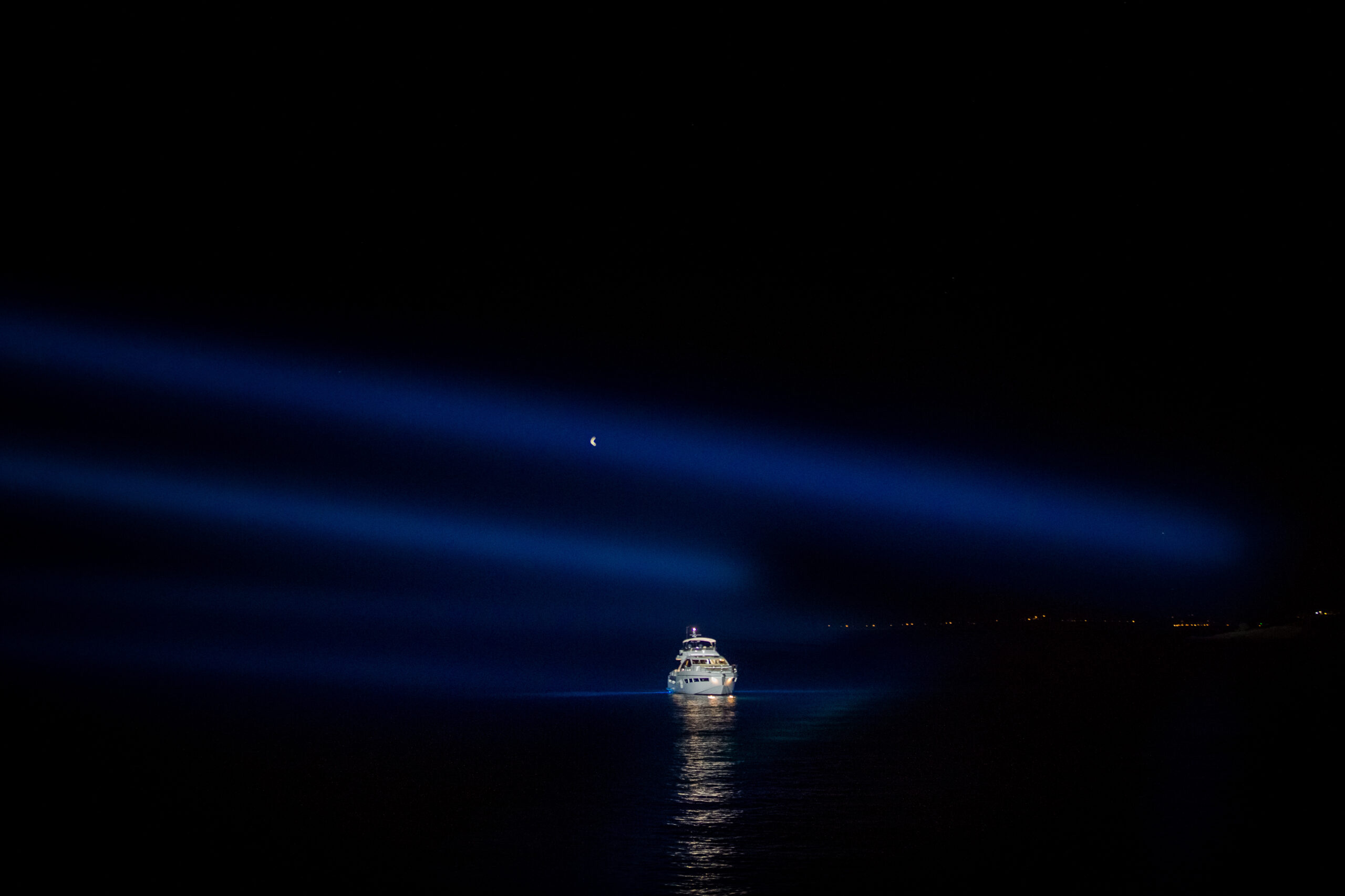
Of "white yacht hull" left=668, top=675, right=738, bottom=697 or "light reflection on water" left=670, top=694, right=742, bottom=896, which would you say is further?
"white yacht hull" left=668, top=675, right=738, bottom=697

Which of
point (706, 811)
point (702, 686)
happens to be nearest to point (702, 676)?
point (702, 686)

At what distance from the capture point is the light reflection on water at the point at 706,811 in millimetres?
19328

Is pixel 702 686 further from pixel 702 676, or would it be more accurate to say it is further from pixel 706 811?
pixel 706 811

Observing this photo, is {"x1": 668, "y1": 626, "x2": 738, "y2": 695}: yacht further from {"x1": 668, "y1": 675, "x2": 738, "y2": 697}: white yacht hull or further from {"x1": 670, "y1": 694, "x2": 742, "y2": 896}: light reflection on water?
{"x1": 670, "y1": 694, "x2": 742, "y2": 896}: light reflection on water

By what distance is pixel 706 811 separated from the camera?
26578 mm

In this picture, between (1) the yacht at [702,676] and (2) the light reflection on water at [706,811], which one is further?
(1) the yacht at [702,676]

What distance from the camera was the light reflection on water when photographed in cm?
1933

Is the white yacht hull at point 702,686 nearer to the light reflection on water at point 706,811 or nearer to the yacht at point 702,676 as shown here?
the yacht at point 702,676

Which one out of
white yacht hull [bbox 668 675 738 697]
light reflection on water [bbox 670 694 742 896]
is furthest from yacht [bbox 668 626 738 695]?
light reflection on water [bbox 670 694 742 896]

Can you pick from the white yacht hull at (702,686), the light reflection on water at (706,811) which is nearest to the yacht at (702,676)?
the white yacht hull at (702,686)

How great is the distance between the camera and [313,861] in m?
20.9

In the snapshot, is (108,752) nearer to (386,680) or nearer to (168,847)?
(168,847)

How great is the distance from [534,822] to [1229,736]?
31487 millimetres

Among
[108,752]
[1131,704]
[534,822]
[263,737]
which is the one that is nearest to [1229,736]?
[1131,704]
